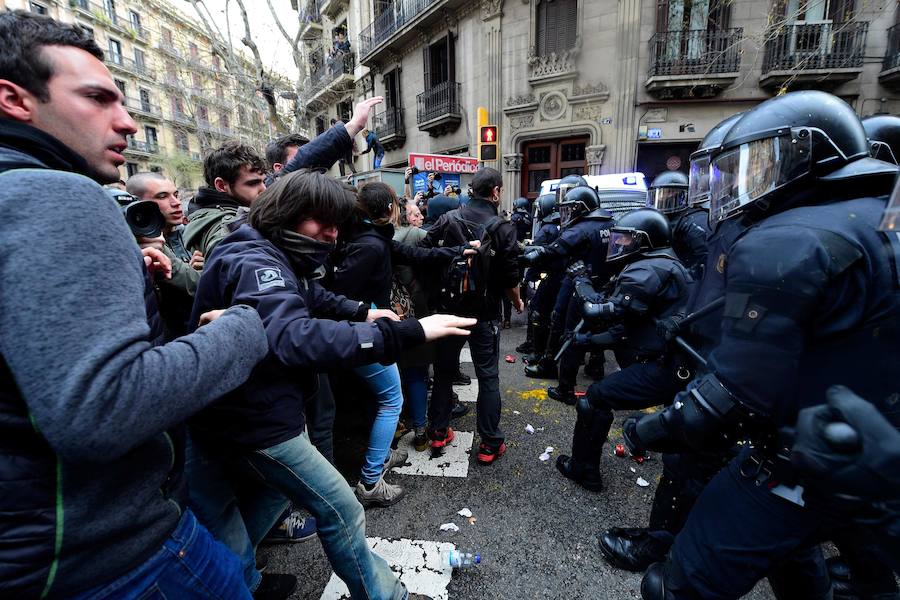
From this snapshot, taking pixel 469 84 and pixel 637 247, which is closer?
pixel 637 247

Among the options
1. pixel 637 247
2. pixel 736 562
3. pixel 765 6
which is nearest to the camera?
pixel 736 562

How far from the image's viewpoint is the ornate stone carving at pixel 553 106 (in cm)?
1238

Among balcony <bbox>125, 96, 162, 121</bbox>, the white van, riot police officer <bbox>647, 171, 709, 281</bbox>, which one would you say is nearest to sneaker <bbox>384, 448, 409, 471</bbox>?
riot police officer <bbox>647, 171, 709, 281</bbox>

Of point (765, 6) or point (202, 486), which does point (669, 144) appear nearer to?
point (765, 6)

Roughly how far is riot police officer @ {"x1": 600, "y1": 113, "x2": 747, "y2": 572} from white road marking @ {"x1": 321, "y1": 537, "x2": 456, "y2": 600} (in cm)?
91

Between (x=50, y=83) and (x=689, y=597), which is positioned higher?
(x=50, y=83)

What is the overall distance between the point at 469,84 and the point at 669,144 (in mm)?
7026

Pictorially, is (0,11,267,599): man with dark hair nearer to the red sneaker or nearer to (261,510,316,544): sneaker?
(261,510,316,544): sneaker

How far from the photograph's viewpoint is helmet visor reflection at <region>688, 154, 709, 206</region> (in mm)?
2457

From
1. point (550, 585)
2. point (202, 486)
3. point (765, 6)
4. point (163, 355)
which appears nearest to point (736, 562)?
point (550, 585)

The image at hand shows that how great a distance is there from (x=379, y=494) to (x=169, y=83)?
17.4m

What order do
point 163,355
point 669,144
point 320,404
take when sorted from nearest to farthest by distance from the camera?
point 163,355
point 320,404
point 669,144

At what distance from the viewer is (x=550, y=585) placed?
82.2 inches

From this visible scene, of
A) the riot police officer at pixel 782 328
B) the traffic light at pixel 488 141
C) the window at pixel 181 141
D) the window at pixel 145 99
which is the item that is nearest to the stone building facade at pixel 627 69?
the traffic light at pixel 488 141
